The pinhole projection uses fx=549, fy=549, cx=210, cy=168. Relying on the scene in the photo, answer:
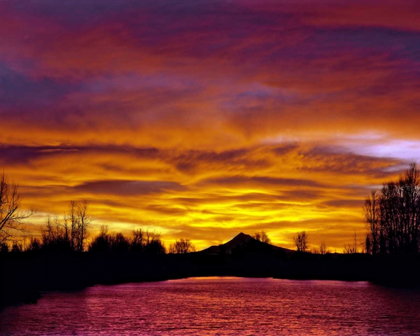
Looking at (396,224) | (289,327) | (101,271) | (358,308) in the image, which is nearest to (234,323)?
(289,327)

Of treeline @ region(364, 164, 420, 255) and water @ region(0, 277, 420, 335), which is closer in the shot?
water @ region(0, 277, 420, 335)

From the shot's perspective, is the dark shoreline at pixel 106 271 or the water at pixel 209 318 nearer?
the water at pixel 209 318

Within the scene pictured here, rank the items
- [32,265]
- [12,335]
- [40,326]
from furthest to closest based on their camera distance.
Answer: [32,265]
[40,326]
[12,335]

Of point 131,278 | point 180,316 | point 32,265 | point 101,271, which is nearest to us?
point 180,316

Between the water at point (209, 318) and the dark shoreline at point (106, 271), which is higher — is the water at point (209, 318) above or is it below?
below

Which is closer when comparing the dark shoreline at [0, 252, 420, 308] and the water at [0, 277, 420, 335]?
the water at [0, 277, 420, 335]

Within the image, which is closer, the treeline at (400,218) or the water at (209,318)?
the water at (209,318)

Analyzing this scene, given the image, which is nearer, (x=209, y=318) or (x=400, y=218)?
(x=209, y=318)

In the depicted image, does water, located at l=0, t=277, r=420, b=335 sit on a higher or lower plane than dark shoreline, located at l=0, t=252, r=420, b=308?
lower

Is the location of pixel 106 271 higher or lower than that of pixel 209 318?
higher

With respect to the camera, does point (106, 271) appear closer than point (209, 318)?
No

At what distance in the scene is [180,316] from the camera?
164 feet

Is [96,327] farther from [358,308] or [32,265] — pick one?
[32,265]

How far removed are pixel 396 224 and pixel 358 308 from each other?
6046 centimetres
